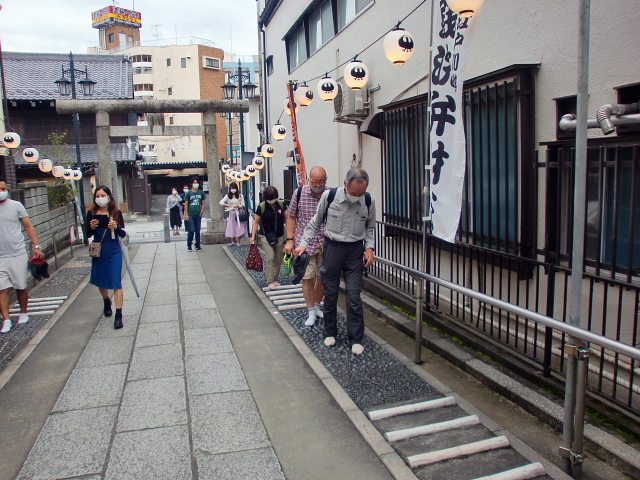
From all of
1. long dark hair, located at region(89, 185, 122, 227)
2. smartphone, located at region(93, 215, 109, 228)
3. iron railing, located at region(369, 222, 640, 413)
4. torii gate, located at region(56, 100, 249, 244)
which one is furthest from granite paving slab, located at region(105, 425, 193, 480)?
torii gate, located at region(56, 100, 249, 244)

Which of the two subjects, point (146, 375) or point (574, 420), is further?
point (146, 375)

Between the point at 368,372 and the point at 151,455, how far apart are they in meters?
2.17

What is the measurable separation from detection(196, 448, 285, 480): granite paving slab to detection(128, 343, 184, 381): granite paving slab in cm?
166

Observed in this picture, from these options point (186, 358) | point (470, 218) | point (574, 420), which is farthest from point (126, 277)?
point (574, 420)

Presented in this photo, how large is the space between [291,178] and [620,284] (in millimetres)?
12949

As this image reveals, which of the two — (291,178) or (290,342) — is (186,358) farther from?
(291,178)

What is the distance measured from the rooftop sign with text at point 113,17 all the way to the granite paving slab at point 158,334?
8027 centimetres

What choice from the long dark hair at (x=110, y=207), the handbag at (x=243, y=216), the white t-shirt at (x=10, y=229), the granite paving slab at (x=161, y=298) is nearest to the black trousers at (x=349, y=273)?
the long dark hair at (x=110, y=207)

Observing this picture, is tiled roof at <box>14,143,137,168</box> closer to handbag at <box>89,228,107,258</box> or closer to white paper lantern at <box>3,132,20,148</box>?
white paper lantern at <box>3,132,20,148</box>

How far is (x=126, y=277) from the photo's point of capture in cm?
1002

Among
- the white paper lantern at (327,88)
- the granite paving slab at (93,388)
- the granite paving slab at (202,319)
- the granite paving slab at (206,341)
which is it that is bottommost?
the granite paving slab at (93,388)

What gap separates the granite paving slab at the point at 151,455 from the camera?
331 cm

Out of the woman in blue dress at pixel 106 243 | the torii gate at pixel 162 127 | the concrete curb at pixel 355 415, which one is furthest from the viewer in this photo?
the torii gate at pixel 162 127

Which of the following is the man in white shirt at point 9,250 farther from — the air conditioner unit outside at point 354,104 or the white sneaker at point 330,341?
the air conditioner unit outside at point 354,104
